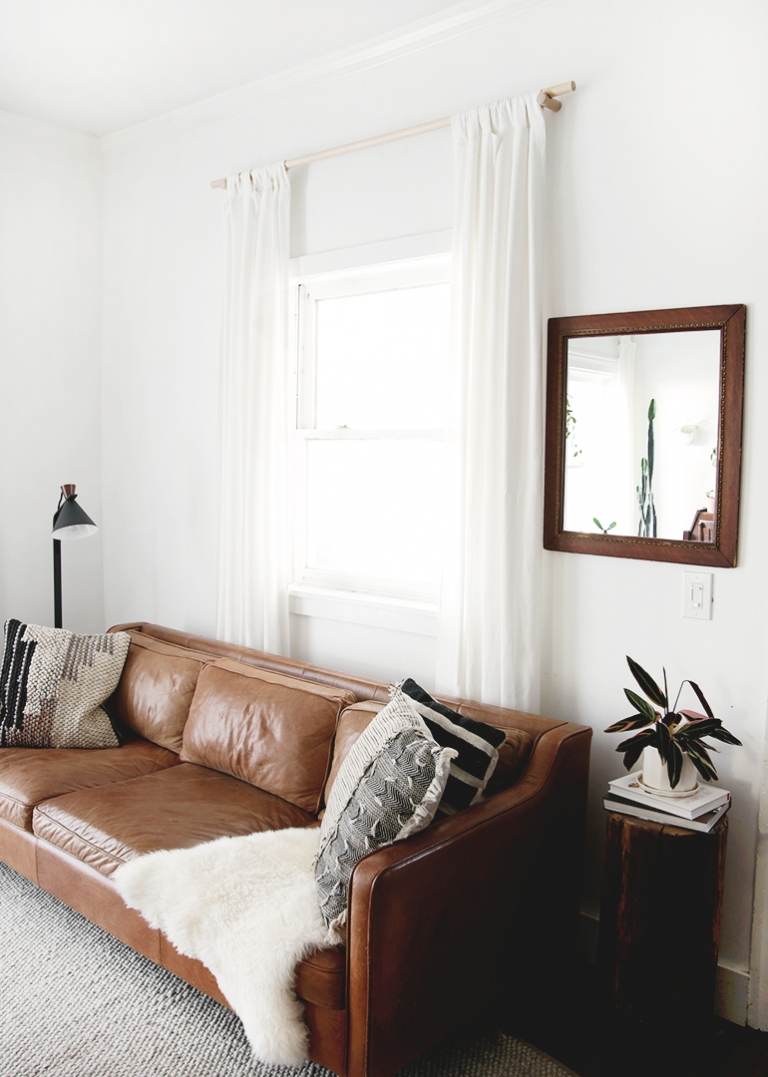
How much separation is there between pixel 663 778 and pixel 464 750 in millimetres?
508

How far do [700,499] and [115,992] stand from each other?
2.08m

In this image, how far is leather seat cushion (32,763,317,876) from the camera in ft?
7.66

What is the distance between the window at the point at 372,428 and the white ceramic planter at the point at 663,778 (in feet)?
3.27

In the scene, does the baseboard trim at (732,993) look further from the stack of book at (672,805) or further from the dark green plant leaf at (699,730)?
the dark green plant leaf at (699,730)

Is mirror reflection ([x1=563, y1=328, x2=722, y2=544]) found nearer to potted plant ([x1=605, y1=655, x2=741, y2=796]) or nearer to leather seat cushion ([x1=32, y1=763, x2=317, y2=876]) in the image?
potted plant ([x1=605, y1=655, x2=741, y2=796])

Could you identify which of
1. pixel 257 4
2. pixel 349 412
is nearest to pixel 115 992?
pixel 349 412

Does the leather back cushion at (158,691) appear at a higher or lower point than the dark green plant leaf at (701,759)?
lower

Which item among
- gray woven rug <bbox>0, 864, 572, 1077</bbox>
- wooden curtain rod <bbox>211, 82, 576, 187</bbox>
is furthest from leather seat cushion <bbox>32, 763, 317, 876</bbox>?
wooden curtain rod <bbox>211, 82, 576, 187</bbox>

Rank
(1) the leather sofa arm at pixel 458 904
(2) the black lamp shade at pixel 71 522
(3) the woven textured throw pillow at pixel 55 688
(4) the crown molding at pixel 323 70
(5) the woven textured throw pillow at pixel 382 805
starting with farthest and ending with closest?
(2) the black lamp shade at pixel 71 522, (3) the woven textured throw pillow at pixel 55 688, (4) the crown molding at pixel 323 70, (5) the woven textured throw pillow at pixel 382 805, (1) the leather sofa arm at pixel 458 904

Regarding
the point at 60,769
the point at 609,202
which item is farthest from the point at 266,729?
the point at 609,202

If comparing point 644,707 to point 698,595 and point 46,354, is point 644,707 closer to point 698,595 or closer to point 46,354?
point 698,595

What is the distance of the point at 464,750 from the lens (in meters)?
2.13

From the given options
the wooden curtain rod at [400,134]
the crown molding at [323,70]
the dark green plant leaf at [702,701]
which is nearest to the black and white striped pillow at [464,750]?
the dark green plant leaf at [702,701]

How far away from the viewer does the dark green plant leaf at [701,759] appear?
208 centimetres
